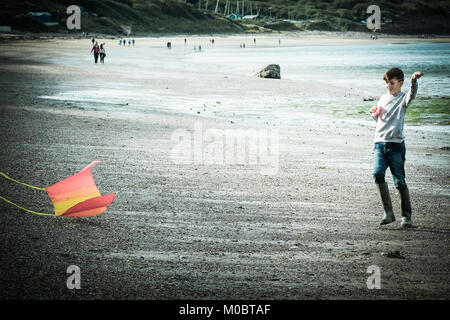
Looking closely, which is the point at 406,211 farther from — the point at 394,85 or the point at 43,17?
the point at 43,17

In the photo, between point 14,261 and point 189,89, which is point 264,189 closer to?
point 14,261

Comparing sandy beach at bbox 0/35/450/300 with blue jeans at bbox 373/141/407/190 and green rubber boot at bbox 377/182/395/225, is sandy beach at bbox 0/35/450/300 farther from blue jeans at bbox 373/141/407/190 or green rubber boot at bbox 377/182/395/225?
blue jeans at bbox 373/141/407/190

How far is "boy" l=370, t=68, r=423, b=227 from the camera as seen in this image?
5.95 meters

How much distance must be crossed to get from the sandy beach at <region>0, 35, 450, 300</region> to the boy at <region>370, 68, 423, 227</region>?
1.03 ft

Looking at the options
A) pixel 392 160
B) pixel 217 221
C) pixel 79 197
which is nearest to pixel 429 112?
pixel 392 160

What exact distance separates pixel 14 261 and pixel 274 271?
8.49ft

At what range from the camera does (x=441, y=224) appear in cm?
614

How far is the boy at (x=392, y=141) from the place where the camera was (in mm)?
5949

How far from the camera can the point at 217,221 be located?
20.4 ft

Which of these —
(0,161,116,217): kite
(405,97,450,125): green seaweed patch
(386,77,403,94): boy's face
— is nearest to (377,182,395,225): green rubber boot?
(386,77,403,94): boy's face

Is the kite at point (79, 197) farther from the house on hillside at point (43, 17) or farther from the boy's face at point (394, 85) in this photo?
the house on hillside at point (43, 17)

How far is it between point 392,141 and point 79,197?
13.3 feet

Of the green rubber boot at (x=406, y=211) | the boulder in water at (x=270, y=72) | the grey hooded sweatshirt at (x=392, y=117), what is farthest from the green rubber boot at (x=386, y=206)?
the boulder in water at (x=270, y=72)

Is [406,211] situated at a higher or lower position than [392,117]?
lower
